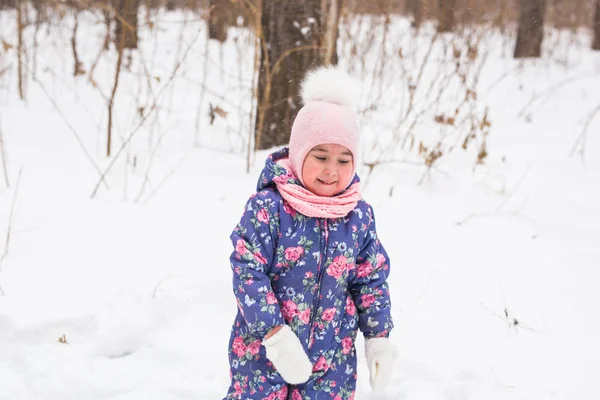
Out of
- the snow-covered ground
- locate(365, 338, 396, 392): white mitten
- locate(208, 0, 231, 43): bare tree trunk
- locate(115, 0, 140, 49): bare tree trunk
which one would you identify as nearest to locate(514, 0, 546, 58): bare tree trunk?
locate(208, 0, 231, 43): bare tree trunk

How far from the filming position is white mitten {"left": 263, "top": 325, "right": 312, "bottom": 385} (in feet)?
4.92

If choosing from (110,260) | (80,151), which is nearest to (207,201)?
(110,260)

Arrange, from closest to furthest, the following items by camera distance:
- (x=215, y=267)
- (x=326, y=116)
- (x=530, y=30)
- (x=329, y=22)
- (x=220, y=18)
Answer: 1. (x=326, y=116)
2. (x=215, y=267)
3. (x=329, y=22)
4. (x=220, y=18)
5. (x=530, y=30)

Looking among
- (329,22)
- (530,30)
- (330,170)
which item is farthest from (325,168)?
(530,30)

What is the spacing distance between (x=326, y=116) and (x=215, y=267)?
1.44 m

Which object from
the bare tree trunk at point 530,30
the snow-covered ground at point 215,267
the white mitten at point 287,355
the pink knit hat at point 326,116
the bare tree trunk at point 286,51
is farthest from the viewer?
the bare tree trunk at point 530,30

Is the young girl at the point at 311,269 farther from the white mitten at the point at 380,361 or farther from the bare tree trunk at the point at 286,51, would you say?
the bare tree trunk at the point at 286,51

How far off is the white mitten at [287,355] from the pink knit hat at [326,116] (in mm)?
429

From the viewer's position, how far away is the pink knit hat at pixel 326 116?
160 centimetres

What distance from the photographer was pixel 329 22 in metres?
3.73

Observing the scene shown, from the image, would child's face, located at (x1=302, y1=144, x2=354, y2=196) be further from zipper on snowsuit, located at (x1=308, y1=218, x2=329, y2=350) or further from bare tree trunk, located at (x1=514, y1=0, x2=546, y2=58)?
bare tree trunk, located at (x1=514, y1=0, x2=546, y2=58)

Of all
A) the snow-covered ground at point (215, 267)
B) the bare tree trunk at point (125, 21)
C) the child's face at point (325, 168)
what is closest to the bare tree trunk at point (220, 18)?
the bare tree trunk at point (125, 21)

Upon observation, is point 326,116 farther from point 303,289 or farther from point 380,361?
point 380,361

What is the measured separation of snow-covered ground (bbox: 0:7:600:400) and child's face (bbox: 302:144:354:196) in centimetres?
100
